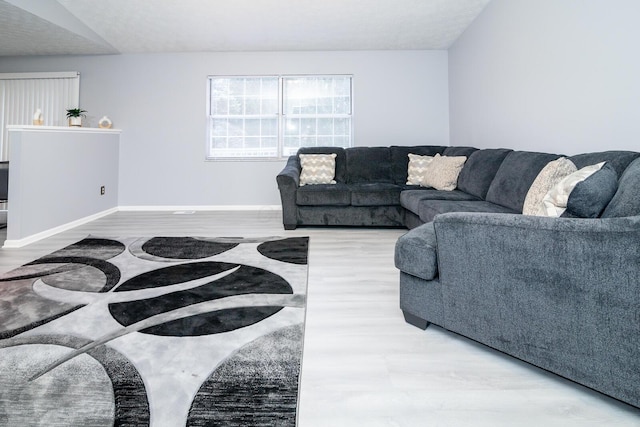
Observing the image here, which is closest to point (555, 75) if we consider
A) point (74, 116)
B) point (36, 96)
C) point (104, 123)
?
point (104, 123)

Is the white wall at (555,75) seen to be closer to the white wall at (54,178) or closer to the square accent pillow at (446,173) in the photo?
the square accent pillow at (446,173)

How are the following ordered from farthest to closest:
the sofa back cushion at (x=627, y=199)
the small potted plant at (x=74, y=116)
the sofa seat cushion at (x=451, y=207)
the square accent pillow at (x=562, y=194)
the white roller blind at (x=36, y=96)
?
the white roller blind at (x=36, y=96)
the small potted plant at (x=74, y=116)
the sofa seat cushion at (x=451, y=207)
the square accent pillow at (x=562, y=194)
the sofa back cushion at (x=627, y=199)

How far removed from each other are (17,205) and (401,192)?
3765 mm

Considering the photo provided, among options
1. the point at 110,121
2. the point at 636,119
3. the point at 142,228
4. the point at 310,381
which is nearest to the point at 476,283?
the point at 310,381

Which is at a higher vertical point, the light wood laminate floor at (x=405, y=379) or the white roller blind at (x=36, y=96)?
the white roller blind at (x=36, y=96)

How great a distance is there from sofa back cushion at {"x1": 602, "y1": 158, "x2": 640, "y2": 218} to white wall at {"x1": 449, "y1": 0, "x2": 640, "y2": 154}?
88 centimetres

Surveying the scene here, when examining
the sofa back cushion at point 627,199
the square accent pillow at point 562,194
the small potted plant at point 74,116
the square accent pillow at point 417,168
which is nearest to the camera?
the sofa back cushion at point 627,199

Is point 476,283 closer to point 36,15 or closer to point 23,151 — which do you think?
point 23,151

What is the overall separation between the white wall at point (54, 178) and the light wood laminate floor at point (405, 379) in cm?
292

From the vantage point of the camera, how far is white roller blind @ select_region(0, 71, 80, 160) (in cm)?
556

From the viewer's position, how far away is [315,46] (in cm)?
537

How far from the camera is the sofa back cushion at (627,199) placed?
1.41 m

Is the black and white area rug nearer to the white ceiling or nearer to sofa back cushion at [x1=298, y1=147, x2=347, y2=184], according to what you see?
sofa back cushion at [x1=298, y1=147, x2=347, y2=184]

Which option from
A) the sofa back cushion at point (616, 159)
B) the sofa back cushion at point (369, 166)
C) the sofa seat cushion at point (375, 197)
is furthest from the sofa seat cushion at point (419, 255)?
the sofa back cushion at point (369, 166)
